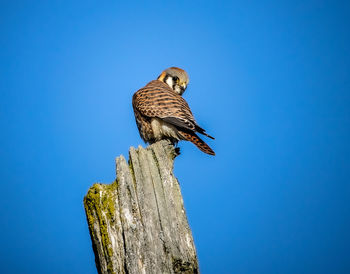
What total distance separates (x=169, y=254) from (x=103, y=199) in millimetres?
632

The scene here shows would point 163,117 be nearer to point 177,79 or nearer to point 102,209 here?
point 177,79

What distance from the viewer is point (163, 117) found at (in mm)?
4605

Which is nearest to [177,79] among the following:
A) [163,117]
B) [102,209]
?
[163,117]

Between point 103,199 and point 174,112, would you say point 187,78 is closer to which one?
point 174,112

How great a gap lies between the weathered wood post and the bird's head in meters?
3.49

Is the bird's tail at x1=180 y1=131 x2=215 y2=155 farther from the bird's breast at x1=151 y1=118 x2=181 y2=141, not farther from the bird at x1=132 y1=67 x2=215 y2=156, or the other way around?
the bird's breast at x1=151 y1=118 x2=181 y2=141

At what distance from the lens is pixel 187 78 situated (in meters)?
5.95

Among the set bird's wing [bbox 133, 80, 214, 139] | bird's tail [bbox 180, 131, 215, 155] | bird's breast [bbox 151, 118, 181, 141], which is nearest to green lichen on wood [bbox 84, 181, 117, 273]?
bird's tail [bbox 180, 131, 215, 155]

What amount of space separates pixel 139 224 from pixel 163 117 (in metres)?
2.47

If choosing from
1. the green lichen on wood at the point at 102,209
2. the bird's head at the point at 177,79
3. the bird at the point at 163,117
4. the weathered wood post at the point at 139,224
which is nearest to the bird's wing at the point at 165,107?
the bird at the point at 163,117

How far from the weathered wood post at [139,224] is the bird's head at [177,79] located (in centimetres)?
349

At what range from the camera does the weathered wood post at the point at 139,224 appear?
2197mm

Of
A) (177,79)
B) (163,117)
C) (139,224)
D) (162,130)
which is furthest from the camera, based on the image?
(177,79)

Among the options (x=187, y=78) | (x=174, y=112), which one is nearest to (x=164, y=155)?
(x=174, y=112)
